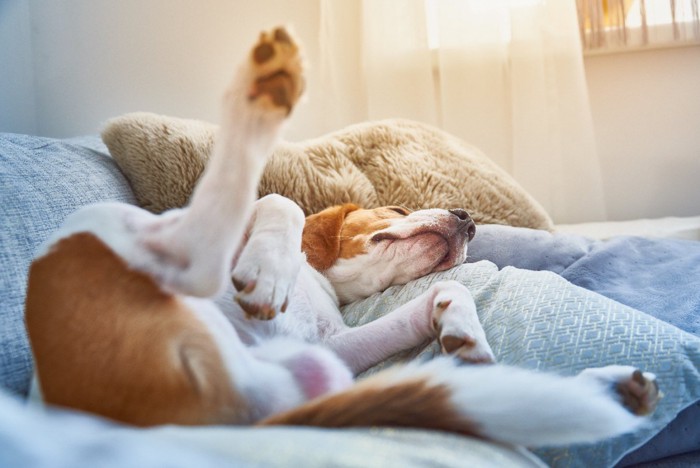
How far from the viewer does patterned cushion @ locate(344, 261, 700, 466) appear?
2.56 ft

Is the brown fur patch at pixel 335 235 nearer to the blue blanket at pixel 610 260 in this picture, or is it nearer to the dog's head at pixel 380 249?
the dog's head at pixel 380 249

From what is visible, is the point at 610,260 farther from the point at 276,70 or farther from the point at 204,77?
the point at 204,77

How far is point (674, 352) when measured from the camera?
85 centimetres

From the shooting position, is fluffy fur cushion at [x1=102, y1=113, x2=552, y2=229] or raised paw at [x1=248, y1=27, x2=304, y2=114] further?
fluffy fur cushion at [x1=102, y1=113, x2=552, y2=229]

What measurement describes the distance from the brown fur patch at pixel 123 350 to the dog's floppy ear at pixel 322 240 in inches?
25.9

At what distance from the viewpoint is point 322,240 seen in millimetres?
1304

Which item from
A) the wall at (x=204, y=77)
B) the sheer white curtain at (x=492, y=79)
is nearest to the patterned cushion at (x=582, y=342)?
the sheer white curtain at (x=492, y=79)

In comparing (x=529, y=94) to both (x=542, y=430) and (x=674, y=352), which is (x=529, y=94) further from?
(x=542, y=430)

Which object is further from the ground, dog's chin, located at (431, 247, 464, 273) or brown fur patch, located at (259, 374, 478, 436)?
brown fur patch, located at (259, 374, 478, 436)

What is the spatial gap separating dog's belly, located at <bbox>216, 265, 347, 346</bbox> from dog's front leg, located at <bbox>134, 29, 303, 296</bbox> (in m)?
0.15

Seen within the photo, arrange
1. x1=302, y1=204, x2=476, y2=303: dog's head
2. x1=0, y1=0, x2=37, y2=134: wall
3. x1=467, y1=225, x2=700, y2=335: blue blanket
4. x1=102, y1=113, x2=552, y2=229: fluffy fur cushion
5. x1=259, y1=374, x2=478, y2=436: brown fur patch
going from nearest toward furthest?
1. x1=259, y1=374, x2=478, y2=436: brown fur patch
2. x1=302, y1=204, x2=476, y2=303: dog's head
3. x1=467, y1=225, x2=700, y2=335: blue blanket
4. x1=102, y1=113, x2=552, y2=229: fluffy fur cushion
5. x1=0, y1=0, x2=37, y2=134: wall

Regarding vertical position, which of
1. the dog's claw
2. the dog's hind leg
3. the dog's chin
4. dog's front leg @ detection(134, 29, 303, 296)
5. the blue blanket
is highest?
dog's front leg @ detection(134, 29, 303, 296)

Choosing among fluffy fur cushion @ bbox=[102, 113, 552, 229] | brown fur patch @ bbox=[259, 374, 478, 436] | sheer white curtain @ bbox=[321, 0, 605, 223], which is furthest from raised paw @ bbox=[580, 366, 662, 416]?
sheer white curtain @ bbox=[321, 0, 605, 223]

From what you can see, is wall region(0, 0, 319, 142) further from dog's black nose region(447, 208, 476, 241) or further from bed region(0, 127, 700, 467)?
dog's black nose region(447, 208, 476, 241)
